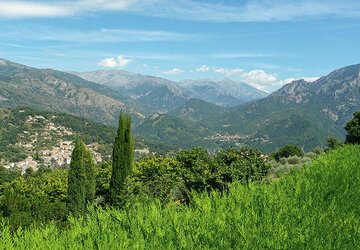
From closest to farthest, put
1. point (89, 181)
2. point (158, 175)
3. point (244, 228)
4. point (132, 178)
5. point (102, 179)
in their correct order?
point (244, 228) < point (132, 178) < point (158, 175) < point (89, 181) < point (102, 179)

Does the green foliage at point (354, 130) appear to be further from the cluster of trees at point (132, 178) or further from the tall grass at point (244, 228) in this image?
the tall grass at point (244, 228)

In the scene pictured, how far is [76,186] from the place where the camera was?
17.1m

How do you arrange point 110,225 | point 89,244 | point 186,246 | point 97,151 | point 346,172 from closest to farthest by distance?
point 186,246
point 89,244
point 110,225
point 346,172
point 97,151

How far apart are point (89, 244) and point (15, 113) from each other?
209m

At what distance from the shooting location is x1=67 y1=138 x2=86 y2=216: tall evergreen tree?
659 inches

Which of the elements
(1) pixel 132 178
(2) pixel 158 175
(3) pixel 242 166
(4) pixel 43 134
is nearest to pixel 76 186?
(1) pixel 132 178

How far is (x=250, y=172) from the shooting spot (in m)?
11.6

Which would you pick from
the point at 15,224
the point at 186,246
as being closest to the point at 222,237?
the point at 186,246

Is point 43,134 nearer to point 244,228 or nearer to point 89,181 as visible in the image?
point 89,181

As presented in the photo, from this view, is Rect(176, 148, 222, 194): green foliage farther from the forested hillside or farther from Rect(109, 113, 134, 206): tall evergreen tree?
the forested hillside

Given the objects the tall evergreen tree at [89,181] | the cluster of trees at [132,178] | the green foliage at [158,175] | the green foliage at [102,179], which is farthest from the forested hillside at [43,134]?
the green foliage at [158,175]

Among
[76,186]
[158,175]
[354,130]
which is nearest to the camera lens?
[76,186]

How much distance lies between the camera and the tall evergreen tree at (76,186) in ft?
55.0

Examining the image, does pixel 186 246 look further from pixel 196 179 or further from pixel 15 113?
pixel 15 113
